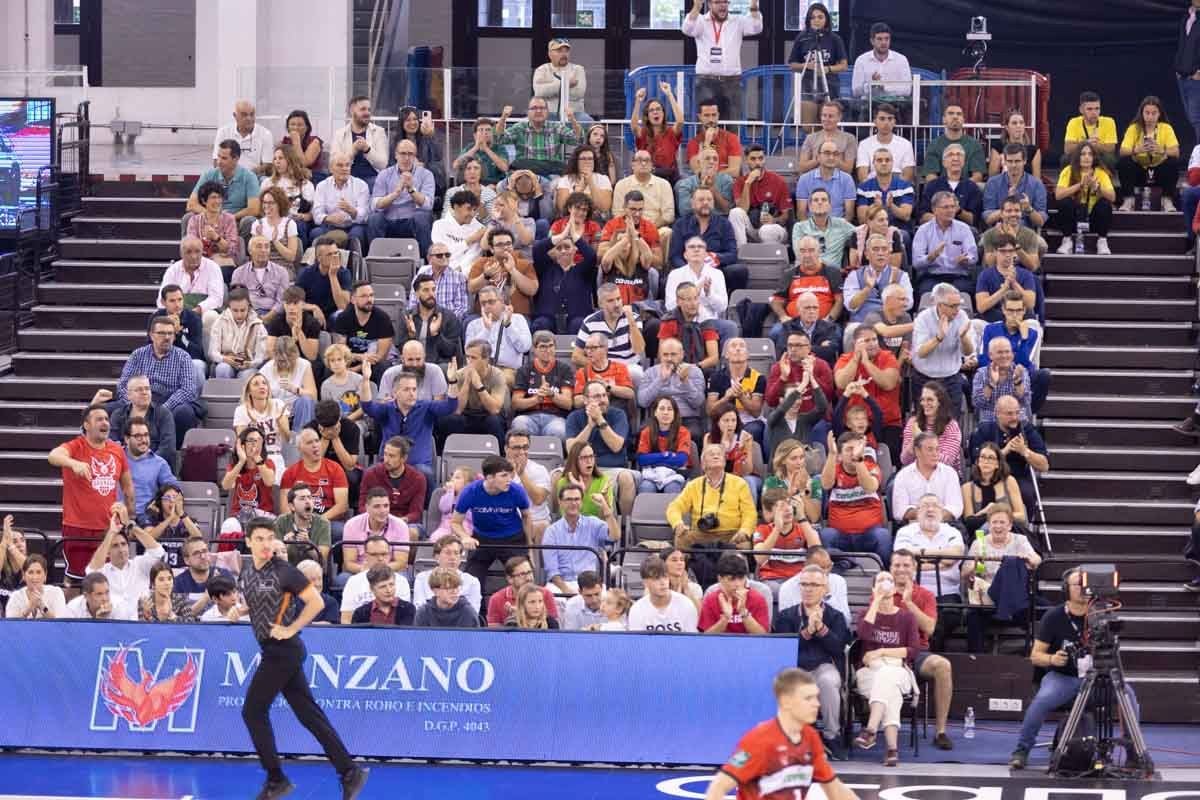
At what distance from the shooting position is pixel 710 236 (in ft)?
65.9

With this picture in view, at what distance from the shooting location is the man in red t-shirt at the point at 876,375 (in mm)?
17906

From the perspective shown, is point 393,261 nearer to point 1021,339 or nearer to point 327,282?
point 327,282

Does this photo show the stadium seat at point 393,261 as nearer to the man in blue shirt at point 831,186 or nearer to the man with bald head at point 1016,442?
the man in blue shirt at point 831,186

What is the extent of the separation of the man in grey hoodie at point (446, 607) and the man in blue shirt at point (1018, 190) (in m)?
7.46

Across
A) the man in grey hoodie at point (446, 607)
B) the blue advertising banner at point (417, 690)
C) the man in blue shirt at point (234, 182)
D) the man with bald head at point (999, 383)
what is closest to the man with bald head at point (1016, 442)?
the man with bald head at point (999, 383)

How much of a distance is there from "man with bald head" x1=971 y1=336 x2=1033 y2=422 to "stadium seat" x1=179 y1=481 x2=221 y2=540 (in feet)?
21.5

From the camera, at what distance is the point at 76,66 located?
32.4 meters

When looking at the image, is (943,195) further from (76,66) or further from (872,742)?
(76,66)

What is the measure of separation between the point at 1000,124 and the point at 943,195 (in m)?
2.71

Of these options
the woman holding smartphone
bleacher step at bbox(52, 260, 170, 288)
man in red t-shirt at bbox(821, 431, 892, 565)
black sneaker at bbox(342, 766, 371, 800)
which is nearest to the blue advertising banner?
black sneaker at bbox(342, 766, 371, 800)

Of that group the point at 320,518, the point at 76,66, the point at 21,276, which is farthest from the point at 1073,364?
the point at 76,66

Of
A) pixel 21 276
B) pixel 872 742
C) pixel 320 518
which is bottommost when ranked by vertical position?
pixel 872 742

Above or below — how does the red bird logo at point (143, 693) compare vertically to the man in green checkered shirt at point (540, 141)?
below

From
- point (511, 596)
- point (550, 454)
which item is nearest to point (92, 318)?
point (550, 454)
